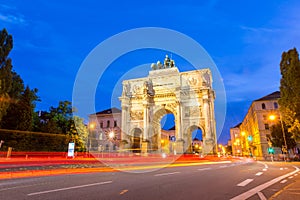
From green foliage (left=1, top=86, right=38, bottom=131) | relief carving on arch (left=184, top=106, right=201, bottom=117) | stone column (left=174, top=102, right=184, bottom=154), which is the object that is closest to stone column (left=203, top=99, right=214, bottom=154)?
relief carving on arch (left=184, top=106, right=201, bottom=117)

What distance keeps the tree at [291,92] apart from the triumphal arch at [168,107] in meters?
21.5

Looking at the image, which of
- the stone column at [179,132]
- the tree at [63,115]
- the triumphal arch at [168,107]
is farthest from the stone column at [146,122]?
the tree at [63,115]

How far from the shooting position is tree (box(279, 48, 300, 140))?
738 inches

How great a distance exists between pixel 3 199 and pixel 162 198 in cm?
368

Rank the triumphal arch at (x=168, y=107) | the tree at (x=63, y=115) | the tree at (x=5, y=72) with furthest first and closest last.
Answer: the triumphal arch at (x=168, y=107), the tree at (x=63, y=115), the tree at (x=5, y=72)

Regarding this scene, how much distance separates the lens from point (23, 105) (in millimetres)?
26844

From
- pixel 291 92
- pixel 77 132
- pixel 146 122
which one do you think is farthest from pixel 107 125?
pixel 291 92

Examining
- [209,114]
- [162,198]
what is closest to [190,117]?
[209,114]

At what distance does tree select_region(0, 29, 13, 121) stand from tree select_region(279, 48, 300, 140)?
2894 cm

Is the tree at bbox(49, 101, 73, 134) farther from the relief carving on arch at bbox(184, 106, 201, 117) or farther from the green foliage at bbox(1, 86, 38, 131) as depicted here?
the relief carving on arch at bbox(184, 106, 201, 117)

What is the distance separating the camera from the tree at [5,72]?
22005 millimetres

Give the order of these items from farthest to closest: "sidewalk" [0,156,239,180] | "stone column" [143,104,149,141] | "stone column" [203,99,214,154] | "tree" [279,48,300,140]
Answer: "stone column" [143,104,149,141], "stone column" [203,99,214,154], "tree" [279,48,300,140], "sidewalk" [0,156,239,180]

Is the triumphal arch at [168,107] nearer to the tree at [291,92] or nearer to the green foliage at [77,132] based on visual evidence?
the green foliage at [77,132]

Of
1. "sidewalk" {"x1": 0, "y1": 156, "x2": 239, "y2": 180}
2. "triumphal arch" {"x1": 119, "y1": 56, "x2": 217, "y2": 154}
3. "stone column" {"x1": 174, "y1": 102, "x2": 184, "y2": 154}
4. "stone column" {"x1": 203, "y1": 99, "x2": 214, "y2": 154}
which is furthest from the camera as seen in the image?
"triumphal arch" {"x1": 119, "y1": 56, "x2": 217, "y2": 154}
